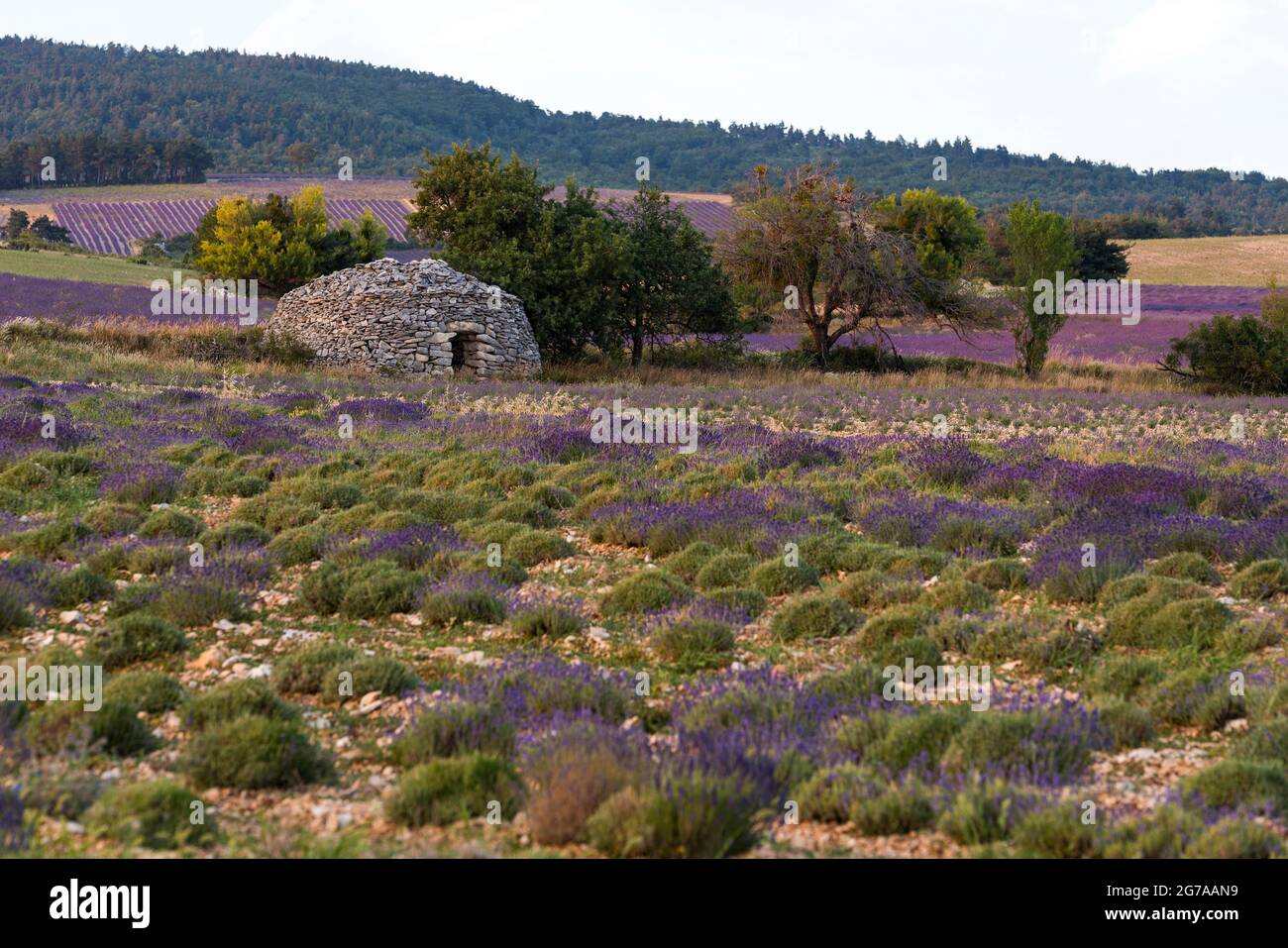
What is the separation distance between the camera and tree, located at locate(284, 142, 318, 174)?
13862cm

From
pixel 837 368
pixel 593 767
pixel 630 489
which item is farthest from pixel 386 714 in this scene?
pixel 837 368

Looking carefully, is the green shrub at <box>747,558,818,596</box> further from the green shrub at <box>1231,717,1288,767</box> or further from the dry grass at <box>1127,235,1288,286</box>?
the dry grass at <box>1127,235,1288,286</box>

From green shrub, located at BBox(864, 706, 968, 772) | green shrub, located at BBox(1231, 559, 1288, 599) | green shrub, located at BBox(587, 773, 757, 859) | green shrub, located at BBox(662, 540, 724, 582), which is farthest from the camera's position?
green shrub, located at BBox(662, 540, 724, 582)

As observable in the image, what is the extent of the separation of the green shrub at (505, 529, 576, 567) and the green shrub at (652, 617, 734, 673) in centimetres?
267

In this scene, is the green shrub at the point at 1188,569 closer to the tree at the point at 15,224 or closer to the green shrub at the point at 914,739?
the green shrub at the point at 914,739

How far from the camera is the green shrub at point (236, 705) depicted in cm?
574

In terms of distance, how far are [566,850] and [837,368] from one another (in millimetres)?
35236

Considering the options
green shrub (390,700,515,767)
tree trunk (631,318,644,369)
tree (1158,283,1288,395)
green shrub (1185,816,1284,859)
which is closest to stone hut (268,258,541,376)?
tree trunk (631,318,644,369)

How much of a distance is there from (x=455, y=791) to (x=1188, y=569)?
21.5 feet

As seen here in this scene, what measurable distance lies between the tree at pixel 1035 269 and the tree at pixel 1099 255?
36214 millimetres

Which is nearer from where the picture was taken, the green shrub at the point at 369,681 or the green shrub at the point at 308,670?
the green shrub at the point at 369,681

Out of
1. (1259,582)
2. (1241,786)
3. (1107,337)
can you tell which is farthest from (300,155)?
(1241,786)

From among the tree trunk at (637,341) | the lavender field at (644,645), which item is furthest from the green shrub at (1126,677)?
the tree trunk at (637,341)

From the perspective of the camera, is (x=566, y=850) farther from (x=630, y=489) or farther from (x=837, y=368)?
(x=837, y=368)
